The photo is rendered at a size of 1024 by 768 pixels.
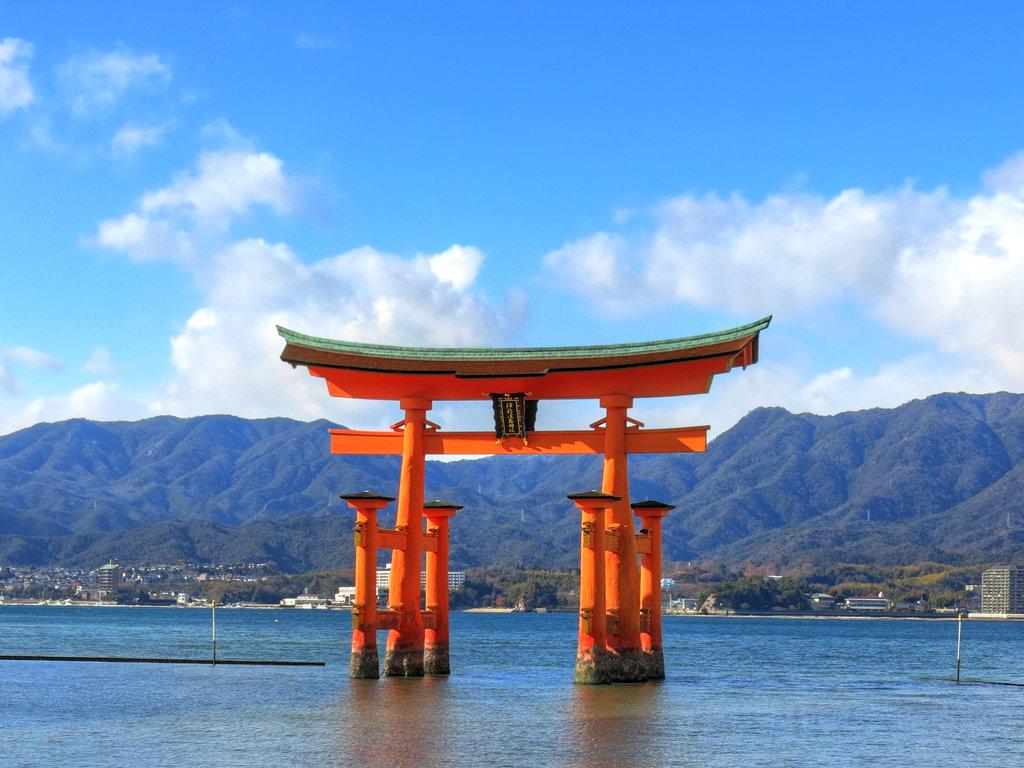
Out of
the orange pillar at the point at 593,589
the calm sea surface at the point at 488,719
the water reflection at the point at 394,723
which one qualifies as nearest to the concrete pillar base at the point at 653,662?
the calm sea surface at the point at 488,719

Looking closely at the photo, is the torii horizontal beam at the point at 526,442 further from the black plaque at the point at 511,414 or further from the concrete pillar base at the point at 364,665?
the concrete pillar base at the point at 364,665

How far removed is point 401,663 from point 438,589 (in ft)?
9.70

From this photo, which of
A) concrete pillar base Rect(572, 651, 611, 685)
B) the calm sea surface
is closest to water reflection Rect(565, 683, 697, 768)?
the calm sea surface

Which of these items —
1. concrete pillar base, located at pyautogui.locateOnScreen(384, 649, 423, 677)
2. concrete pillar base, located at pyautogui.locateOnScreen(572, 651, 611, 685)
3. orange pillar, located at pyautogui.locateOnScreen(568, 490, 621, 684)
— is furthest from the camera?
concrete pillar base, located at pyautogui.locateOnScreen(384, 649, 423, 677)

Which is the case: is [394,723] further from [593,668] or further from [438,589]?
[438,589]

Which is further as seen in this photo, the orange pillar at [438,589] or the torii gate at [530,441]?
the orange pillar at [438,589]

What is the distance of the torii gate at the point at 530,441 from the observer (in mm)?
36062

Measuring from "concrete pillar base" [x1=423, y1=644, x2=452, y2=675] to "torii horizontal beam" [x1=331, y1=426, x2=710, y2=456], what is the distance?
601 cm

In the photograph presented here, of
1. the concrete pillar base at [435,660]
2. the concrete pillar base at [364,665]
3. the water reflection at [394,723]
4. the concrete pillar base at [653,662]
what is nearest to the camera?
the water reflection at [394,723]

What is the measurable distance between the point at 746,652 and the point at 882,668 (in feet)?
61.4

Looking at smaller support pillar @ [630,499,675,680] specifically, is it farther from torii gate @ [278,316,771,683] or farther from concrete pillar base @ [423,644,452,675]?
concrete pillar base @ [423,644,452,675]

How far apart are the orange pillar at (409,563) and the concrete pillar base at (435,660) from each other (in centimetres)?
174

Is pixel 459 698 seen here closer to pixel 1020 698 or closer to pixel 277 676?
pixel 277 676

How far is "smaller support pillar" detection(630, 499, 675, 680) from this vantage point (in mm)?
39438
